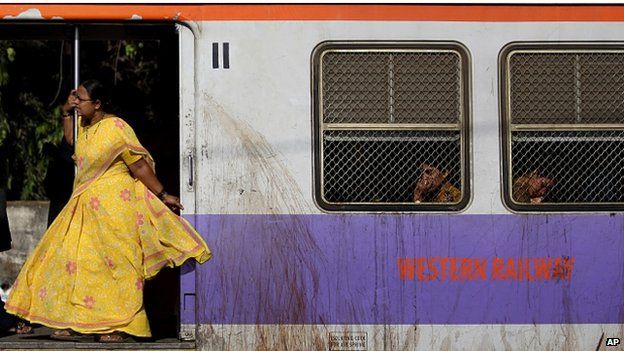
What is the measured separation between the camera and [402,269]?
6770mm

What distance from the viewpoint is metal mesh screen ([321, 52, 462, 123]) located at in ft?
22.3

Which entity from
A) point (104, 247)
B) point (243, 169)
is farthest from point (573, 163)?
point (104, 247)

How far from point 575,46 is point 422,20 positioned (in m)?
0.87

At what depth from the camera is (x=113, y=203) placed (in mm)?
6883

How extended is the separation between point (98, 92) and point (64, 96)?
6525 mm

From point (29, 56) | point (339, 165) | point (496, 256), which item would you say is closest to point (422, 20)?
point (339, 165)

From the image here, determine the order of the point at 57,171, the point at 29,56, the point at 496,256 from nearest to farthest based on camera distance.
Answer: the point at 496,256, the point at 57,171, the point at 29,56

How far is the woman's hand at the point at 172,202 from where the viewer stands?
22.3 ft

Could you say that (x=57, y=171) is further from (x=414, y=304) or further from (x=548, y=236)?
(x=548, y=236)

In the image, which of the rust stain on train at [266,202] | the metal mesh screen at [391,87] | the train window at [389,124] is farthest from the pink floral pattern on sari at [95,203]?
the metal mesh screen at [391,87]

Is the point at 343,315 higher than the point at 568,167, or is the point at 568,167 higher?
the point at 568,167

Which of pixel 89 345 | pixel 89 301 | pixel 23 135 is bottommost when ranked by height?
pixel 89 345

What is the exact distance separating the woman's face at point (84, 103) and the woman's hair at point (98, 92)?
2cm

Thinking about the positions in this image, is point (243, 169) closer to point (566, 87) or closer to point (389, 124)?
point (389, 124)
